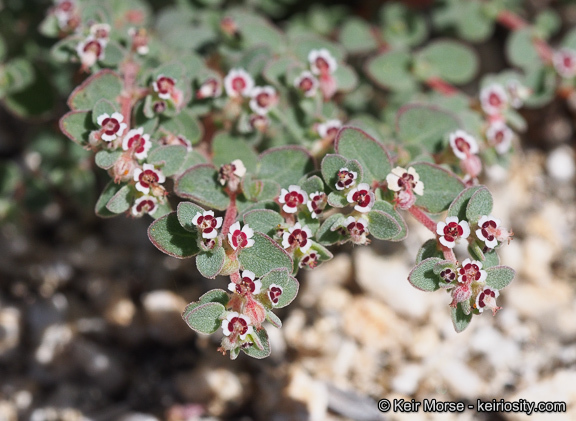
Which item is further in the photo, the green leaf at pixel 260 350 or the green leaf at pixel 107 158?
the green leaf at pixel 107 158

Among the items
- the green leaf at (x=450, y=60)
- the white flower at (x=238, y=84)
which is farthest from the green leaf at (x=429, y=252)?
the green leaf at (x=450, y=60)

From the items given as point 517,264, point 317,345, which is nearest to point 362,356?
point 317,345

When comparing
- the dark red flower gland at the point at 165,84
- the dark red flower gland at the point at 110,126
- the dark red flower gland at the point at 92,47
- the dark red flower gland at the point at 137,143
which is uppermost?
the dark red flower gland at the point at 92,47

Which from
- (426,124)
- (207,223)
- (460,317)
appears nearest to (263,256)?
(207,223)

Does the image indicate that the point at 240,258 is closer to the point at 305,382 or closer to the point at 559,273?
the point at 305,382

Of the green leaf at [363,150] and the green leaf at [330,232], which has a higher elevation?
the green leaf at [363,150]

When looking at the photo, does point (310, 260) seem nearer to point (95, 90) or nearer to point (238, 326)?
point (238, 326)

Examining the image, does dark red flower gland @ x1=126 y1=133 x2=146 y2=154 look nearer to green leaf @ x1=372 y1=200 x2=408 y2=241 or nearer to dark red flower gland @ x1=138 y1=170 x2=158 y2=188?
dark red flower gland @ x1=138 y1=170 x2=158 y2=188

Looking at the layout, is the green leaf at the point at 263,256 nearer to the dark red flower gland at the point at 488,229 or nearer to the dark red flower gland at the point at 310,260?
the dark red flower gland at the point at 310,260
